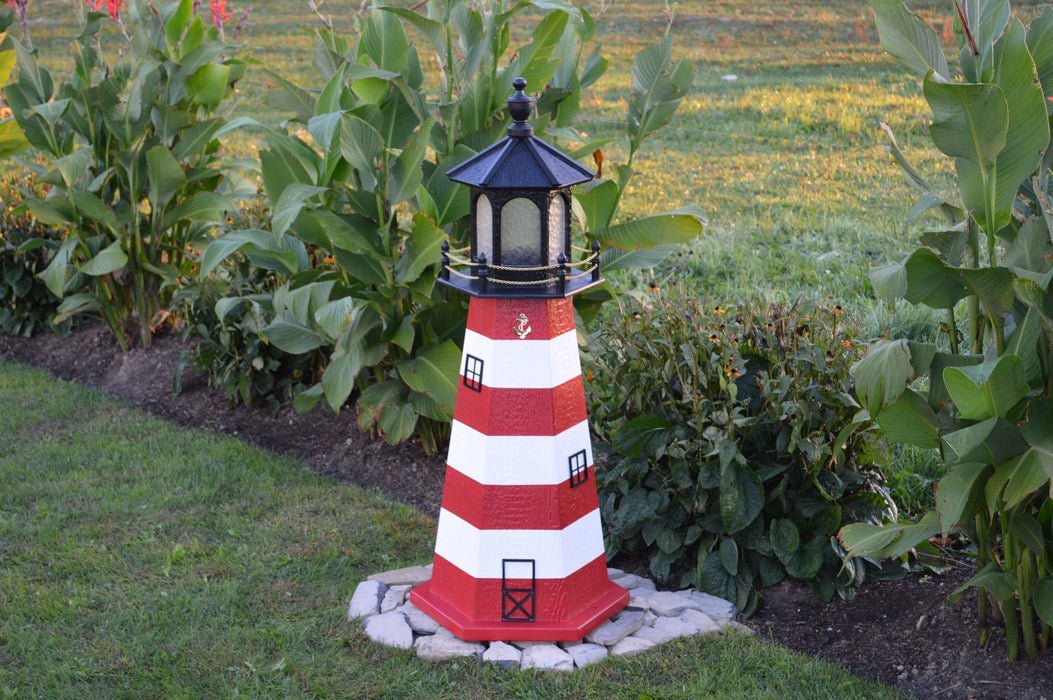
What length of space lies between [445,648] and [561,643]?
0.41 metres

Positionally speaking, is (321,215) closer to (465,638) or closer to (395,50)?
(395,50)

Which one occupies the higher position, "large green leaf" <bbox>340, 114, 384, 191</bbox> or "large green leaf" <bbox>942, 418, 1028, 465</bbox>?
"large green leaf" <bbox>340, 114, 384, 191</bbox>

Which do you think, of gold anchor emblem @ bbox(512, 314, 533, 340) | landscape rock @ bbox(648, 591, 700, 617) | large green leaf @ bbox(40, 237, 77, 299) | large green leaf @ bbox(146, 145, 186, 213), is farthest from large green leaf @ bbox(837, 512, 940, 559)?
large green leaf @ bbox(40, 237, 77, 299)

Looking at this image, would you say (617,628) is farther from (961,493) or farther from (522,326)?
(961,493)

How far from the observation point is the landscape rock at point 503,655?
140 inches

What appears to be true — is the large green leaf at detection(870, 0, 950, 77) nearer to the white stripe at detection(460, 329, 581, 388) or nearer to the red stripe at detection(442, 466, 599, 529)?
the white stripe at detection(460, 329, 581, 388)

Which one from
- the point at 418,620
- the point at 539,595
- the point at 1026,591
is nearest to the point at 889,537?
the point at 1026,591

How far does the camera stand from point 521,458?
3533 mm

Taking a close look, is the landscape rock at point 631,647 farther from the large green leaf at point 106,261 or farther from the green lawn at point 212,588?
the large green leaf at point 106,261

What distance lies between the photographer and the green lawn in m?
3.46

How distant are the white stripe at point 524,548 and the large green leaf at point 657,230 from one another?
1220 millimetres

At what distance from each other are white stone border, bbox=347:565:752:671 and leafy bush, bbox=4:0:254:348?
2945 mm

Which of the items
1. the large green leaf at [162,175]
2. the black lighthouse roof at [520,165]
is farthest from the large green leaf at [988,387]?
the large green leaf at [162,175]

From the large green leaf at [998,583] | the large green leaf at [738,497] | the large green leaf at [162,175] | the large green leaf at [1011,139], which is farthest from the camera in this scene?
the large green leaf at [162,175]
